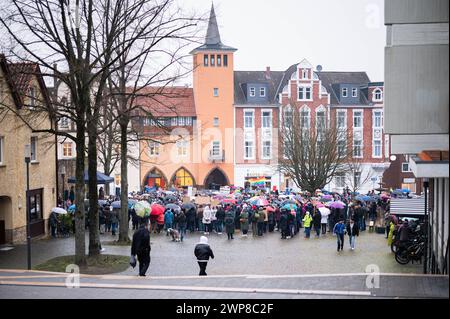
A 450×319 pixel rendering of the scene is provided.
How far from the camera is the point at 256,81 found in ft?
249

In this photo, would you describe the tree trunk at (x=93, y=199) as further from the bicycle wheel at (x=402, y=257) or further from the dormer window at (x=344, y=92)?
the dormer window at (x=344, y=92)

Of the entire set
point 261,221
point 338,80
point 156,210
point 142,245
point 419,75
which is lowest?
point 261,221

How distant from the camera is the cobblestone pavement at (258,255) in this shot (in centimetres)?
2222

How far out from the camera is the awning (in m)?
26.1

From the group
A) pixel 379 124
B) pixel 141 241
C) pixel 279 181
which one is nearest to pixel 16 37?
pixel 141 241

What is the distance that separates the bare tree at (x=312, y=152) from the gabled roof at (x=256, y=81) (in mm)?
20144

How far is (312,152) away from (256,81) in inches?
1005

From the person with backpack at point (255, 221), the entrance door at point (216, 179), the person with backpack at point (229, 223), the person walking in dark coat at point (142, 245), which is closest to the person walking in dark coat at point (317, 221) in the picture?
the person with backpack at point (255, 221)

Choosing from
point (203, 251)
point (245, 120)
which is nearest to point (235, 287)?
point (203, 251)

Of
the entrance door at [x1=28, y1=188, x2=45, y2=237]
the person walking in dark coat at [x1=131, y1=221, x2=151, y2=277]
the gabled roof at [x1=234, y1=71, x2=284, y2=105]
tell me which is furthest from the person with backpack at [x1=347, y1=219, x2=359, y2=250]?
the gabled roof at [x1=234, y1=71, x2=284, y2=105]

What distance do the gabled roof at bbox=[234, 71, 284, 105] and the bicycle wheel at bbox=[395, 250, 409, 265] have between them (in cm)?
5276

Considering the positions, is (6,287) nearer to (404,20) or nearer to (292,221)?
(404,20)

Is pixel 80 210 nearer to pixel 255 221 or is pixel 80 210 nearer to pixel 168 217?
pixel 168 217
